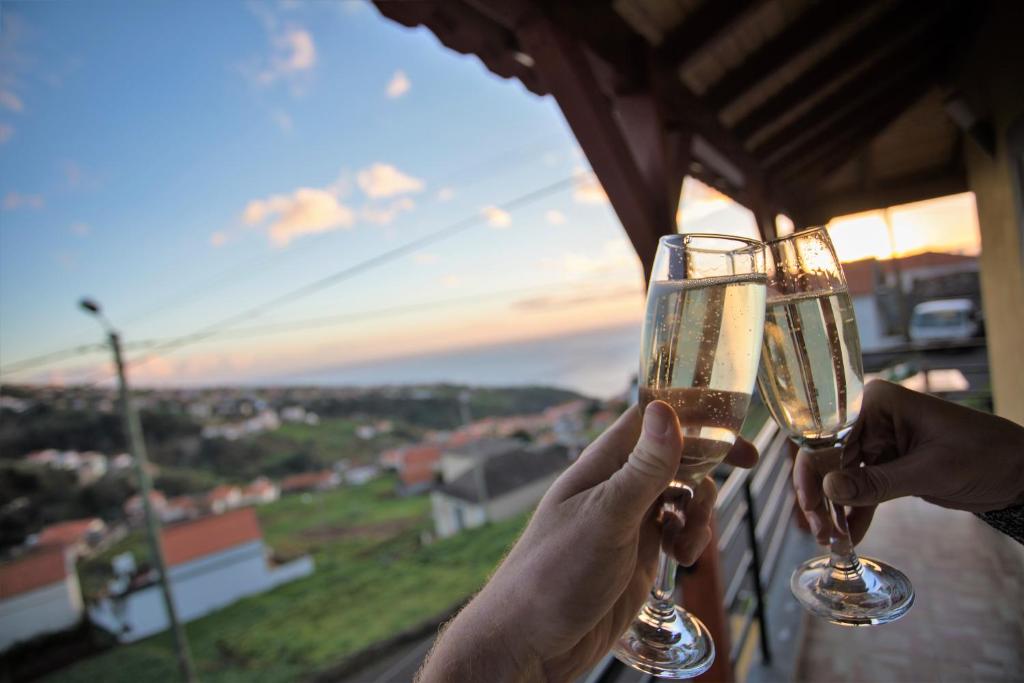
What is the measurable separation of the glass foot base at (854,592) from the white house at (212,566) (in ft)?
94.5

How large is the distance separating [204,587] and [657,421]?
3183 cm

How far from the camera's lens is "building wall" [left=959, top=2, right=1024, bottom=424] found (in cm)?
270

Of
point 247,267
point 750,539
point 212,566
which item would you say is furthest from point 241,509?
point 750,539

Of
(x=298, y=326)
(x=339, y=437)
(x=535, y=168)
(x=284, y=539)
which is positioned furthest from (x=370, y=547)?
(x=535, y=168)

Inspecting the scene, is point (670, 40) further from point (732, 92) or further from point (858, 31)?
point (858, 31)

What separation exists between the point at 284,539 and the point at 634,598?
112 ft

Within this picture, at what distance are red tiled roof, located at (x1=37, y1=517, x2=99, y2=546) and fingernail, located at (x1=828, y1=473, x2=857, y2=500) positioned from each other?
74.7 ft

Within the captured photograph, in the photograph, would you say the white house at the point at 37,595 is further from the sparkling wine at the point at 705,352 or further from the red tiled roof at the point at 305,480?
the sparkling wine at the point at 705,352

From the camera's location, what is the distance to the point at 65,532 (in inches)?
717

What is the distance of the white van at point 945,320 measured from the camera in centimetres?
862

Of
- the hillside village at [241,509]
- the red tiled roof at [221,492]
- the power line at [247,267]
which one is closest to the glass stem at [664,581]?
the power line at [247,267]

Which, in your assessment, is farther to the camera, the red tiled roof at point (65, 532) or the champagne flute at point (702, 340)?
the red tiled roof at point (65, 532)

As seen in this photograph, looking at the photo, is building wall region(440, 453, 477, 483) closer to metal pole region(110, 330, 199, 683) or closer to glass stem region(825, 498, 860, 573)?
metal pole region(110, 330, 199, 683)

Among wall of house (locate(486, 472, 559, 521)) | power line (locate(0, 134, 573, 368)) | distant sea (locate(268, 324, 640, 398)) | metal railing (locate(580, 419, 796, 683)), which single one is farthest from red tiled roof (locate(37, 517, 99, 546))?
metal railing (locate(580, 419, 796, 683))
